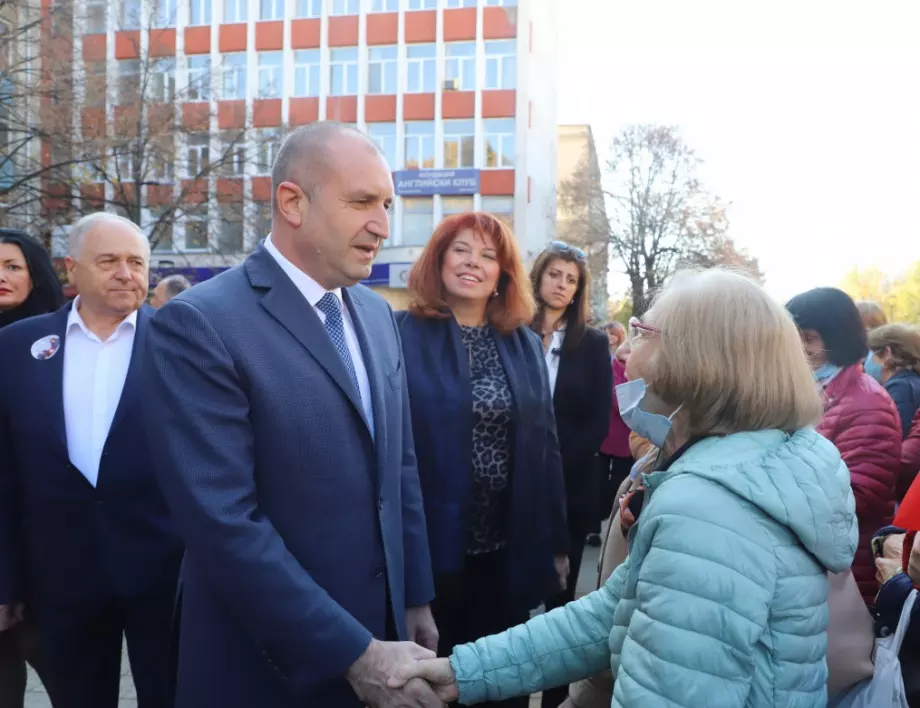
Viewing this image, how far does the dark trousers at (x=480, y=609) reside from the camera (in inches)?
125

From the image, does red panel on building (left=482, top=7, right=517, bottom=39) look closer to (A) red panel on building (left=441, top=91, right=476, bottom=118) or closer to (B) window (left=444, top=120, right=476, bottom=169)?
(A) red panel on building (left=441, top=91, right=476, bottom=118)

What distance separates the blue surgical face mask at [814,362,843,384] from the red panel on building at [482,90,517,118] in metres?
30.0

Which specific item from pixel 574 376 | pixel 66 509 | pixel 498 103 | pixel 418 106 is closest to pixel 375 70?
pixel 418 106

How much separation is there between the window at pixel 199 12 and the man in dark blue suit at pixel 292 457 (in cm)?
3683

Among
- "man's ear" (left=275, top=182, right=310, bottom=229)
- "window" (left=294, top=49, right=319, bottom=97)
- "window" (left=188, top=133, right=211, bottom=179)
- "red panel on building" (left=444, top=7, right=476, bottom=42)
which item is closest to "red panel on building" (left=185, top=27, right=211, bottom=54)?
"window" (left=294, top=49, right=319, bottom=97)

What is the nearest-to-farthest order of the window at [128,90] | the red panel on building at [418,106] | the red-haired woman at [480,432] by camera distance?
the red-haired woman at [480,432]
the window at [128,90]
the red panel on building at [418,106]

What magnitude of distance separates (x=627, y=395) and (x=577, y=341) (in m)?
2.28

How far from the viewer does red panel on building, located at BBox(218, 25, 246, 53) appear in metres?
34.3

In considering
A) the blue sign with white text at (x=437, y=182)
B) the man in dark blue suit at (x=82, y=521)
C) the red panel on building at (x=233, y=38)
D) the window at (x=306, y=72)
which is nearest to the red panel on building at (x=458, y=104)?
the blue sign with white text at (x=437, y=182)

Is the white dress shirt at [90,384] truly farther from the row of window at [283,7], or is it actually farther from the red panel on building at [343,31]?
the red panel on building at [343,31]

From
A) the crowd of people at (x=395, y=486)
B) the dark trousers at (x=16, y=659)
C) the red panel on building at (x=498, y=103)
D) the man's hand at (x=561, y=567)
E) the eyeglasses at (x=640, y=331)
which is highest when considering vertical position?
the red panel on building at (x=498, y=103)

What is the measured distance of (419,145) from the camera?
33.0 meters

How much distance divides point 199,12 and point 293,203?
37207mm

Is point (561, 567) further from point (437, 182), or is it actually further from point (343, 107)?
point (343, 107)
